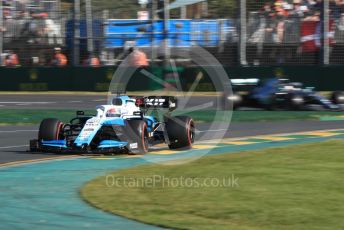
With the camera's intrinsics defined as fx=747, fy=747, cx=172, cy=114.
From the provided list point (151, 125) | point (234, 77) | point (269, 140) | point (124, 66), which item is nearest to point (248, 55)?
point (234, 77)

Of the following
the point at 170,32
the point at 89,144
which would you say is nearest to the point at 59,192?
the point at 89,144

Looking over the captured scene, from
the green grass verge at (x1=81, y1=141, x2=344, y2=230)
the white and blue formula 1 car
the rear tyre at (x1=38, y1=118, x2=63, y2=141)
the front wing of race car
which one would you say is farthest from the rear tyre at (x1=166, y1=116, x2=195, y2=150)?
the rear tyre at (x1=38, y1=118, x2=63, y2=141)

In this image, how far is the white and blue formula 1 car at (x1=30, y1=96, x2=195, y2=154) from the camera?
39.5 feet

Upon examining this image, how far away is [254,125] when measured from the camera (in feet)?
56.2

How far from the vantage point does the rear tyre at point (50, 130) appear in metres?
12.4

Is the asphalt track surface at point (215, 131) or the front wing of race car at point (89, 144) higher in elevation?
the front wing of race car at point (89, 144)

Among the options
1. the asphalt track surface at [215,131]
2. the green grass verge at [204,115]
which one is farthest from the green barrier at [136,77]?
the asphalt track surface at [215,131]

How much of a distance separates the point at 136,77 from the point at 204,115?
722cm

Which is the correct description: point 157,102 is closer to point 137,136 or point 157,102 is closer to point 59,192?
point 137,136

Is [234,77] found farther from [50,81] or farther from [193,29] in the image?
[50,81]

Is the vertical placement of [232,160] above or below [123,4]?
below

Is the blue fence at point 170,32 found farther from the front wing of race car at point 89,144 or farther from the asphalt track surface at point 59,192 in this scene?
the front wing of race car at point 89,144

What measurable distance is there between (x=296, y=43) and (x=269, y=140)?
11.1 m

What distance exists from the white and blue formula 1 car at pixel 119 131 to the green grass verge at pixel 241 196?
145 cm
